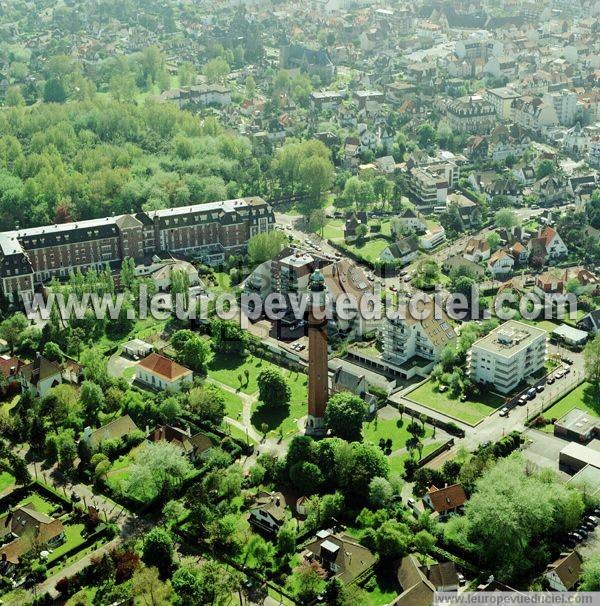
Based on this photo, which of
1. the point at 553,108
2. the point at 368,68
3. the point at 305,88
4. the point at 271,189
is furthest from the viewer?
the point at 368,68

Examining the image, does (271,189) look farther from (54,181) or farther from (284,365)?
(284,365)

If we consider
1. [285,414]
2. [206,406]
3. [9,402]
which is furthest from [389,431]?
[9,402]

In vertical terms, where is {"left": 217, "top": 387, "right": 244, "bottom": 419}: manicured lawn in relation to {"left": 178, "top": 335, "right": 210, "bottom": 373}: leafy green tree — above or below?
below

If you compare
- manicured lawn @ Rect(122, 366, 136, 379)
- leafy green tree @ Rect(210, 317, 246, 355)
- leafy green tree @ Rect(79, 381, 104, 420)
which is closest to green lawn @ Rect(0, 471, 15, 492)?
leafy green tree @ Rect(79, 381, 104, 420)

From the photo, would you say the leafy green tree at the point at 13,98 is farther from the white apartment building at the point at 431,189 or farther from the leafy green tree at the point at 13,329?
the leafy green tree at the point at 13,329

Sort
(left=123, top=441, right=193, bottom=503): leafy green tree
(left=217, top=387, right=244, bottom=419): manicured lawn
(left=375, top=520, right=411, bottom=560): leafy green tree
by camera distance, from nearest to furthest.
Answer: (left=375, top=520, right=411, bottom=560): leafy green tree < (left=123, top=441, right=193, bottom=503): leafy green tree < (left=217, top=387, right=244, bottom=419): manicured lawn

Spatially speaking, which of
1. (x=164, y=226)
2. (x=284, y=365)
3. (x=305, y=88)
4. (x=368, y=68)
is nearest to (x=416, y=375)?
(x=284, y=365)

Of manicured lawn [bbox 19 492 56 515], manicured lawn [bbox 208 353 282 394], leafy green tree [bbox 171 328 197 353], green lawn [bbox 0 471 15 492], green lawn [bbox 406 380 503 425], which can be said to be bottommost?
manicured lawn [bbox 208 353 282 394]

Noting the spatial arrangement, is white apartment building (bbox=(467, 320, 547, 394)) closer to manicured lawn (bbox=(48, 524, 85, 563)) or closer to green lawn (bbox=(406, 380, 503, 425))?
green lawn (bbox=(406, 380, 503, 425))
